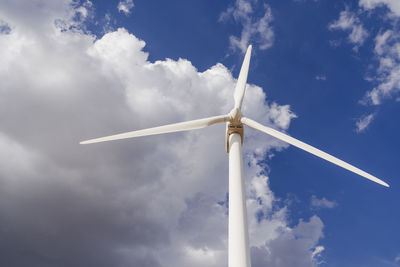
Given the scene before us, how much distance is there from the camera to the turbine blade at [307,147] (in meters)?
29.1

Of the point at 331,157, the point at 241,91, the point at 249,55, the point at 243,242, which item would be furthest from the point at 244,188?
the point at 249,55

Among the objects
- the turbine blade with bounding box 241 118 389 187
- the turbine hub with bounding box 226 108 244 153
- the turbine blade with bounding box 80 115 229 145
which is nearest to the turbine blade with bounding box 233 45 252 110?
the turbine hub with bounding box 226 108 244 153

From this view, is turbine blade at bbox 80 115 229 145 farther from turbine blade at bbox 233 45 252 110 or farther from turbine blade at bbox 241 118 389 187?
turbine blade at bbox 233 45 252 110

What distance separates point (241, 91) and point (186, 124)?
29.4ft

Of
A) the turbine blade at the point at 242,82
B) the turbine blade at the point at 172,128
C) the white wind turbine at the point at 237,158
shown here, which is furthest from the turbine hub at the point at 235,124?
the turbine blade at the point at 242,82

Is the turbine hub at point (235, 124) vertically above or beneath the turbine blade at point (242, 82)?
beneath

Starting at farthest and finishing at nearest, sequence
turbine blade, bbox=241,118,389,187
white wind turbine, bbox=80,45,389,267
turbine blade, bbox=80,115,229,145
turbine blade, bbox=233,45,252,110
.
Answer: turbine blade, bbox=233,45,252,110
turbine blade, bbox=80,115,229,145
turbine blade, bbox=241,118,389,187
white wind turbine, bbox=80,45,389,267

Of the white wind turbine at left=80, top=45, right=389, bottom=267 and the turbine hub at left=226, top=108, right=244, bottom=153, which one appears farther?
the turbine hub at left=226, top=108, right=244, bottom=153

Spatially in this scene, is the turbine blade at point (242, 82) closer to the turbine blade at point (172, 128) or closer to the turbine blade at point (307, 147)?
the turbine blade at point (307, 147)

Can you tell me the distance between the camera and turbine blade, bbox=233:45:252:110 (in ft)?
119

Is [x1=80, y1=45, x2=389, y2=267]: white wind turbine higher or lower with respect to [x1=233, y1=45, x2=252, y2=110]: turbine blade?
lower

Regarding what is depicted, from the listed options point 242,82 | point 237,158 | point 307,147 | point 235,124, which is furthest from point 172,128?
point 307,147

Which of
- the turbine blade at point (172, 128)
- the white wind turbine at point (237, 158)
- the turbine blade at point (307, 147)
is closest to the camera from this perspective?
the white wind turbine at point (237, 158)

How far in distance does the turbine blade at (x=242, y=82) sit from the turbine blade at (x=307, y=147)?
3101mm
